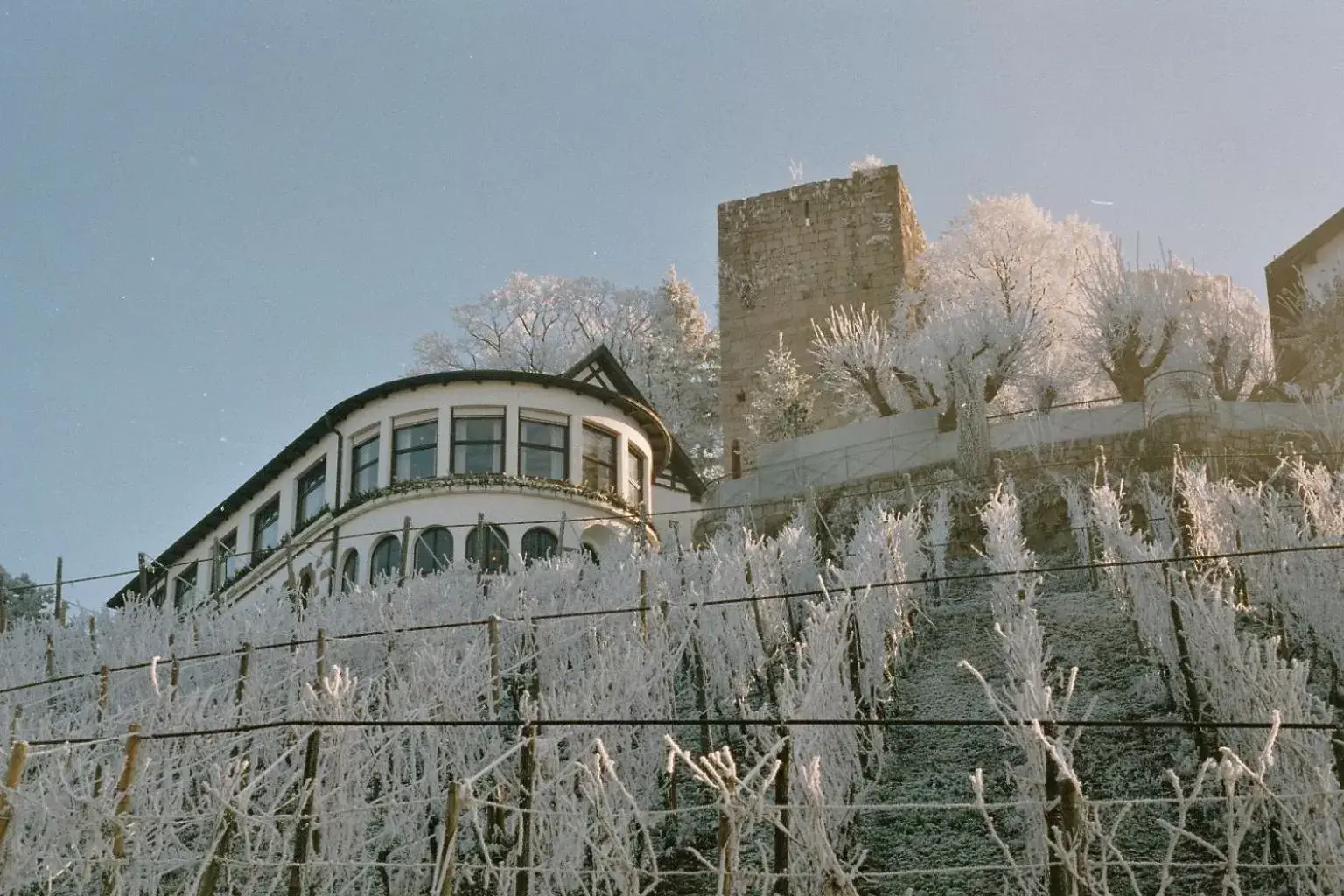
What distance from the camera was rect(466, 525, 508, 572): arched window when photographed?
2702cm

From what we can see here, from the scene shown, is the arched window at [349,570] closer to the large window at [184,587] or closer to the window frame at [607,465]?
the window frame at [607,465]

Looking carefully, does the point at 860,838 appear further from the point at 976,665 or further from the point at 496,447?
the point at 496,447

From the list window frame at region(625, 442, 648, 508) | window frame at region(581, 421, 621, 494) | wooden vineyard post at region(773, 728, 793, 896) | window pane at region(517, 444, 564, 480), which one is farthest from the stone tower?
wooden vineyard post at region(773, 728, 793, 896)

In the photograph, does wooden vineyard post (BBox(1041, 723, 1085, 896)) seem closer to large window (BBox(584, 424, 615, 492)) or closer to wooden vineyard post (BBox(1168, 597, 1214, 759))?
wooden vineyard post (BBox(1168, 597, 1214, 759))

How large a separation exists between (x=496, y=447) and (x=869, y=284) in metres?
18.7

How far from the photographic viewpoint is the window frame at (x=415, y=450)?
2827cm

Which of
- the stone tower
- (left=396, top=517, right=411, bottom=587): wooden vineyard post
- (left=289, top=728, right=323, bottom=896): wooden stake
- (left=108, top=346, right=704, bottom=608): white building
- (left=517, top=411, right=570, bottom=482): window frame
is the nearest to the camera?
(left=289, top=728, right=323, bottom=896): wooden stake

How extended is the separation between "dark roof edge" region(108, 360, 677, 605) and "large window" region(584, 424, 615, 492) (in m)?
0.70

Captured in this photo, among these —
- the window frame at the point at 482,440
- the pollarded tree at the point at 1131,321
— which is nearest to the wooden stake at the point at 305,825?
the window frame at the point at 482,440

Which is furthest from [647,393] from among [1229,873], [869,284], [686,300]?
[1229,873]

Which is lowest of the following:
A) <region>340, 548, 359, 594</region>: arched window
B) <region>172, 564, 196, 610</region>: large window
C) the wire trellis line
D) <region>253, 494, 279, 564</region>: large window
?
the wire trellis line

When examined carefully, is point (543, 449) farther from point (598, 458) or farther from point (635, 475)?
point (635, 475)

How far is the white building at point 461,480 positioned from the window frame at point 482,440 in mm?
22

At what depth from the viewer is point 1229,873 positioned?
928 centimetres
